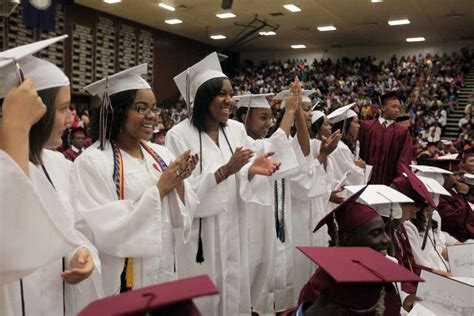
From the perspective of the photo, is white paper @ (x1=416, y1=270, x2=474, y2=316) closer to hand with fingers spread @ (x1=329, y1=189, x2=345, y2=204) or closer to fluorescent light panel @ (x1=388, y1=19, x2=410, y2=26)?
hand with fingers spread @ (x1=329, y1=189, x2=345, y2=204)

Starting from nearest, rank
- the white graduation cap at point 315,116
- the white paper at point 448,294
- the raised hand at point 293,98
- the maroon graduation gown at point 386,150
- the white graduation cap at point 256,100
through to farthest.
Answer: the white paper at point 448,294
the raised hand at point 293,98
the white graduation cap at point 256,100
the white graduation cap at point 315,116
the maroon graduation gown at point 386,150

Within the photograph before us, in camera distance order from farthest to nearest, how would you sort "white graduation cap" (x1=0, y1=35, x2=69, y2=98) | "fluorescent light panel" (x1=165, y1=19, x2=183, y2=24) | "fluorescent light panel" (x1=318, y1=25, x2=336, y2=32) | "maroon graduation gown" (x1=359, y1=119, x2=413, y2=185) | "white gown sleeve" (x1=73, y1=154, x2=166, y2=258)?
"fluorescent light panel" (x1=318, y1=25, x2=336, y2=32) → "fluorescent light panel" (x1=165, y1=19, x2=183, y2=24) → "maroon graduation gown" (x1=359, y1=119, x2=413, y2=185) → "white gown sleeve" (x1=73, y1=154, x2=166, y2=258) → "white graduation cap" (x1=0, y1=35, x2=69, y2=98)

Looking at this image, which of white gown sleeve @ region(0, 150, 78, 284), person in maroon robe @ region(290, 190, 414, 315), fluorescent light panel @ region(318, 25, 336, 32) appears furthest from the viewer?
fluorescent light panel @ region(318, 25, 336, 32)

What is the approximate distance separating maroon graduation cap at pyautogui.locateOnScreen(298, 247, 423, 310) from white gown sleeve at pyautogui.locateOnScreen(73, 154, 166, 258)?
2.80 feet

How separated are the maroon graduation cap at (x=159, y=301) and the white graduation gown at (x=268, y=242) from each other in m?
2.40

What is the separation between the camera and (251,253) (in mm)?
3713

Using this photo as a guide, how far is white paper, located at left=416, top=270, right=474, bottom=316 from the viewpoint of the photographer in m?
1.93

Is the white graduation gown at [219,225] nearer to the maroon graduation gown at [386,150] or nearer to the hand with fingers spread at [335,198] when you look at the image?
the hand with fingers spread at [335,198]

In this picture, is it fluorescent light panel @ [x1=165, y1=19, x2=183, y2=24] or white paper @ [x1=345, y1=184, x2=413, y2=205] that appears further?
fluorescent light panel @ [x1=165, y1=19, x2=183, y2=24]

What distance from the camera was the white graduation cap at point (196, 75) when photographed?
10.7 feet

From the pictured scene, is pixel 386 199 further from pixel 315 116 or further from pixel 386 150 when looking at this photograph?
pixel 386 150

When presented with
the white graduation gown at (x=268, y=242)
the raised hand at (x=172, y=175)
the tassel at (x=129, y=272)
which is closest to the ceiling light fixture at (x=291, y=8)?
the white graduation gown at (x=268, y=242)

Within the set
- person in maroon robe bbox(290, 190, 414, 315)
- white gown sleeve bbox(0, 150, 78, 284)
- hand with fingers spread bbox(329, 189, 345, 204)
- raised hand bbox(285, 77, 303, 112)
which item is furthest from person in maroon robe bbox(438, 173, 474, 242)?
white gown sleeve bbox(0, 150, 78, 284)

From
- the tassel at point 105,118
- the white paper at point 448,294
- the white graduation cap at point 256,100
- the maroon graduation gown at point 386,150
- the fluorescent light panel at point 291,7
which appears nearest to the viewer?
the white paper at point 448,294
